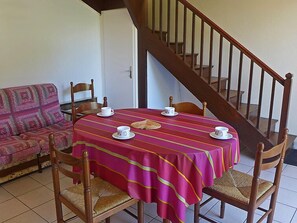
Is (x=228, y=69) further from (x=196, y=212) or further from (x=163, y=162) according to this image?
(x=163, y=162)

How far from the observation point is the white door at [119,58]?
4.28 m

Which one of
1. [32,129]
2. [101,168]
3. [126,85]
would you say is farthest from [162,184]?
[126,85]

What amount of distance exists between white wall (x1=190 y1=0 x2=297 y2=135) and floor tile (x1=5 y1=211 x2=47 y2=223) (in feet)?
11.2

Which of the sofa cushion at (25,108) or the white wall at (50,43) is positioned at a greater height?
the white wall at (50,43)

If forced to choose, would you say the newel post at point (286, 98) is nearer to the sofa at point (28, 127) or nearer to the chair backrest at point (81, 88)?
the sofa at point (28, 127)

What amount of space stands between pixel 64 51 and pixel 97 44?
2.21ft

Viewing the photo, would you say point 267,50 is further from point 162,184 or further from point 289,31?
A: point 162,184

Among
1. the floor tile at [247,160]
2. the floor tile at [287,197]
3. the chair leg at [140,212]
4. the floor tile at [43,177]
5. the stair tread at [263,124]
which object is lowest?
the floor tile at [287,197]

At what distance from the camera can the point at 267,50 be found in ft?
12.8

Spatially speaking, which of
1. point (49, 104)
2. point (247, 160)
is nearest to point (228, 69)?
point (247, 160)

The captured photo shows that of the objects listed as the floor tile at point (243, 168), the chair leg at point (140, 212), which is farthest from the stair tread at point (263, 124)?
the chair leg at point (140, 212)

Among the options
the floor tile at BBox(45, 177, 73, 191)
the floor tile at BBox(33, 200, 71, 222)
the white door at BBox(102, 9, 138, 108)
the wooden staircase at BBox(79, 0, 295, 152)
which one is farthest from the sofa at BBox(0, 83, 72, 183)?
the wooden staircase at BBox(79, 0, 295, 152)

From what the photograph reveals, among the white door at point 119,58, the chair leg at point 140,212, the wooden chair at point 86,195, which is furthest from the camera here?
the white door at point 119,58

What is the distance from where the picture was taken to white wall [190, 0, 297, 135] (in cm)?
369
